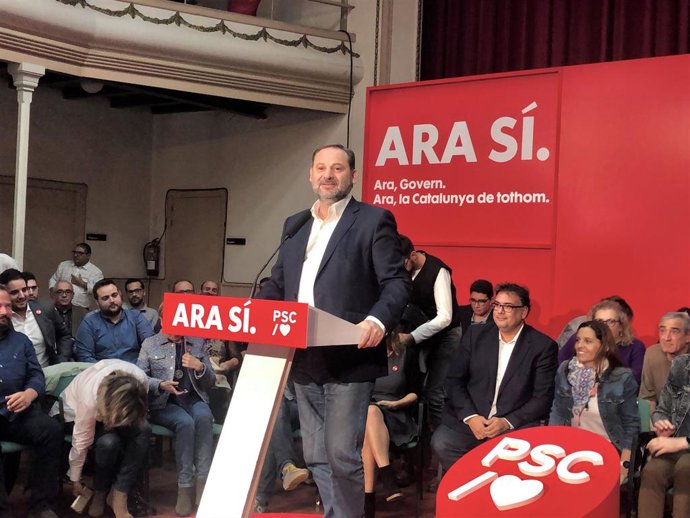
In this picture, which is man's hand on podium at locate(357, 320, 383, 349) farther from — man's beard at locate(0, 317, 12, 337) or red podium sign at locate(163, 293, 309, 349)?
man's beard at locate(0, 317, 12, 337)

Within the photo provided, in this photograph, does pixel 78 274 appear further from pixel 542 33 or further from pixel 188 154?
pixel 542 33

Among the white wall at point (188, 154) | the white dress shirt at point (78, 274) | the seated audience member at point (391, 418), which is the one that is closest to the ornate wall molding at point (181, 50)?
the white wall at point (188, 154)

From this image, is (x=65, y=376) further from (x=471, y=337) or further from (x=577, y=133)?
(x=577, y=133)

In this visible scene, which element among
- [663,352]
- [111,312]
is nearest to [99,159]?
[111,312]

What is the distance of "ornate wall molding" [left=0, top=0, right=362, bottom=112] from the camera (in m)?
6.96

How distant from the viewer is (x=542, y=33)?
26.8 feet

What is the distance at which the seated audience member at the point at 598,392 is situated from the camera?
14.3ft

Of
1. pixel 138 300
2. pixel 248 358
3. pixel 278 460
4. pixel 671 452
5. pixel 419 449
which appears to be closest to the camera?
pixel 248 358

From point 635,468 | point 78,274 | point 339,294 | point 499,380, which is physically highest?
point 339,294

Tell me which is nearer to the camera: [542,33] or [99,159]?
[542,33]

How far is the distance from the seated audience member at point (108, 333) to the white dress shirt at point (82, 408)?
725 mm

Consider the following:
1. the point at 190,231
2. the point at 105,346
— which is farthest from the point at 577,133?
the point at 190,231

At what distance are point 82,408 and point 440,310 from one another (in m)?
1.92

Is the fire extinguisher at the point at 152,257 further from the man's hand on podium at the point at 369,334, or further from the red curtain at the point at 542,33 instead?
the man's hand on podium at the point at 369,334
